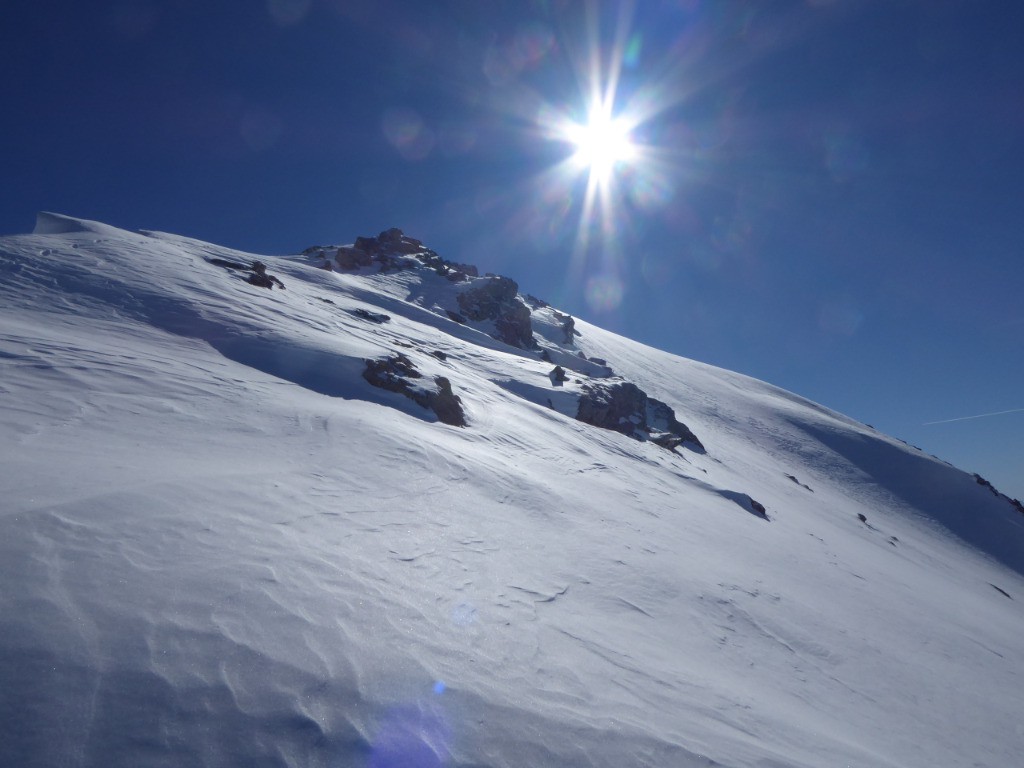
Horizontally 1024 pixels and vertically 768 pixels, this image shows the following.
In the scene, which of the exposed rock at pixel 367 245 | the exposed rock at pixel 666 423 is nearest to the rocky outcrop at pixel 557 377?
the exposed rock at pixel 666 423

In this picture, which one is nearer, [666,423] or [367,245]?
[666,423]

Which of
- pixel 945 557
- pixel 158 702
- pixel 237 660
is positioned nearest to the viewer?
pixel 158 702

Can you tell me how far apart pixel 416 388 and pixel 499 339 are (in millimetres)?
22703

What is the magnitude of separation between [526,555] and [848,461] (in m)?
42.6

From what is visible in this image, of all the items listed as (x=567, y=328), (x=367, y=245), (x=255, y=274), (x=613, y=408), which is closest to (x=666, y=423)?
(x=613, y=408)

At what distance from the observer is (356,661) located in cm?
322

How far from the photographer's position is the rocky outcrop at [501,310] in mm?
37094

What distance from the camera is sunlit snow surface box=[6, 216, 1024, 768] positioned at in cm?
274

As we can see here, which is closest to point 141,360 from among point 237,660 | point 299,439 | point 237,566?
point 299,439

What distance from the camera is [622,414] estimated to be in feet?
79.6

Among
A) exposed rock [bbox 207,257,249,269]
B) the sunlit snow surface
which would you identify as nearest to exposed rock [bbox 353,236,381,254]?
exposed rock [bbox 207,257,249,269]

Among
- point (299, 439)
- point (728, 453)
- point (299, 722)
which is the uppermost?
point (728, 453)

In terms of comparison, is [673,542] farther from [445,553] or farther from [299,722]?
[299,722]

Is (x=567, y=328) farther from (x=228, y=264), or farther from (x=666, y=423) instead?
(x=228, y=264)
